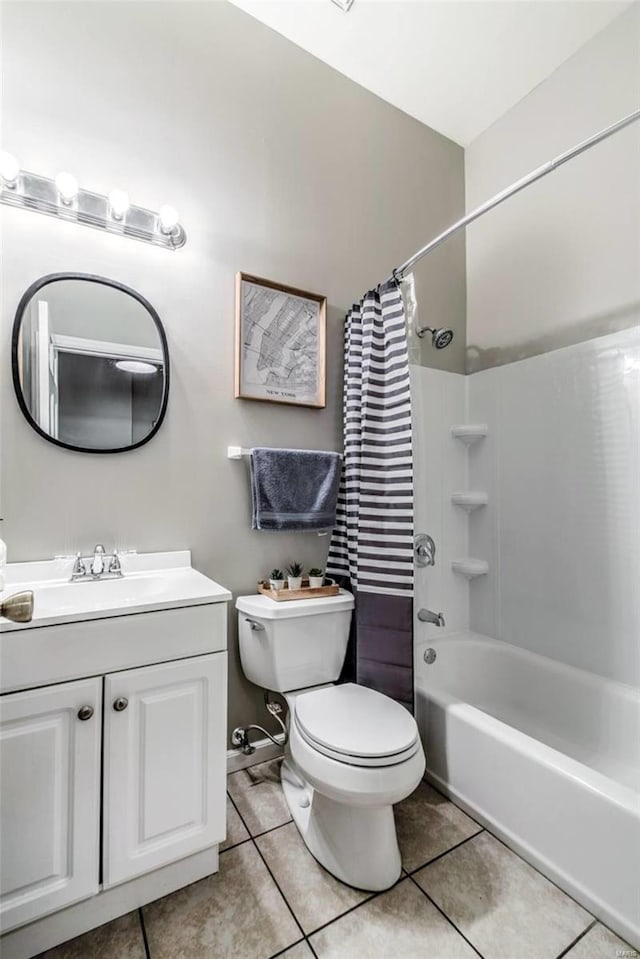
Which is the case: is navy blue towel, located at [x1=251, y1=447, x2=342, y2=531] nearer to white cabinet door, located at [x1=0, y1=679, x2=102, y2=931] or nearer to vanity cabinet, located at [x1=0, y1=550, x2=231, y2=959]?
vanity cabinet, located at [x1=0, y1=550, x2=231, y2=959]

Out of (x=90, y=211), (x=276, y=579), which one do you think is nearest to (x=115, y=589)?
(x=276, y=579)

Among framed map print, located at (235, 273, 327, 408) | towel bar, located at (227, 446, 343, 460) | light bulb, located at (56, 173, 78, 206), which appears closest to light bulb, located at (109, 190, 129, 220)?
light bulb, located at (56, 173, 78, 206)

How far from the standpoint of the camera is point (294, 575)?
1.70 meters

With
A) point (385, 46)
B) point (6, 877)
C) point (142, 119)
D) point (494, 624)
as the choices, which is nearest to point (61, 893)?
point (6, 877)

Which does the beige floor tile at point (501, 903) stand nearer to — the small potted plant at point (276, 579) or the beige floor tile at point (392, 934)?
the beige floor tile at point (392, 934)

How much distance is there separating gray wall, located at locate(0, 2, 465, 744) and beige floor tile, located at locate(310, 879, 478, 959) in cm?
73

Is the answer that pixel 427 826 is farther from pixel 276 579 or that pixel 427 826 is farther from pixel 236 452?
pixel 236 452

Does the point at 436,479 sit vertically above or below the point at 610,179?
below

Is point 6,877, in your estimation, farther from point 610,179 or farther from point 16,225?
point 610,179

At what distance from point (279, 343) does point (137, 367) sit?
571 millimetres

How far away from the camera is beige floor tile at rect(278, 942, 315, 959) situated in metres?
1.00

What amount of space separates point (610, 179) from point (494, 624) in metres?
1.96

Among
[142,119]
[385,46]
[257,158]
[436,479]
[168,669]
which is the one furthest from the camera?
[436,479]

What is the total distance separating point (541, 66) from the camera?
197cm
